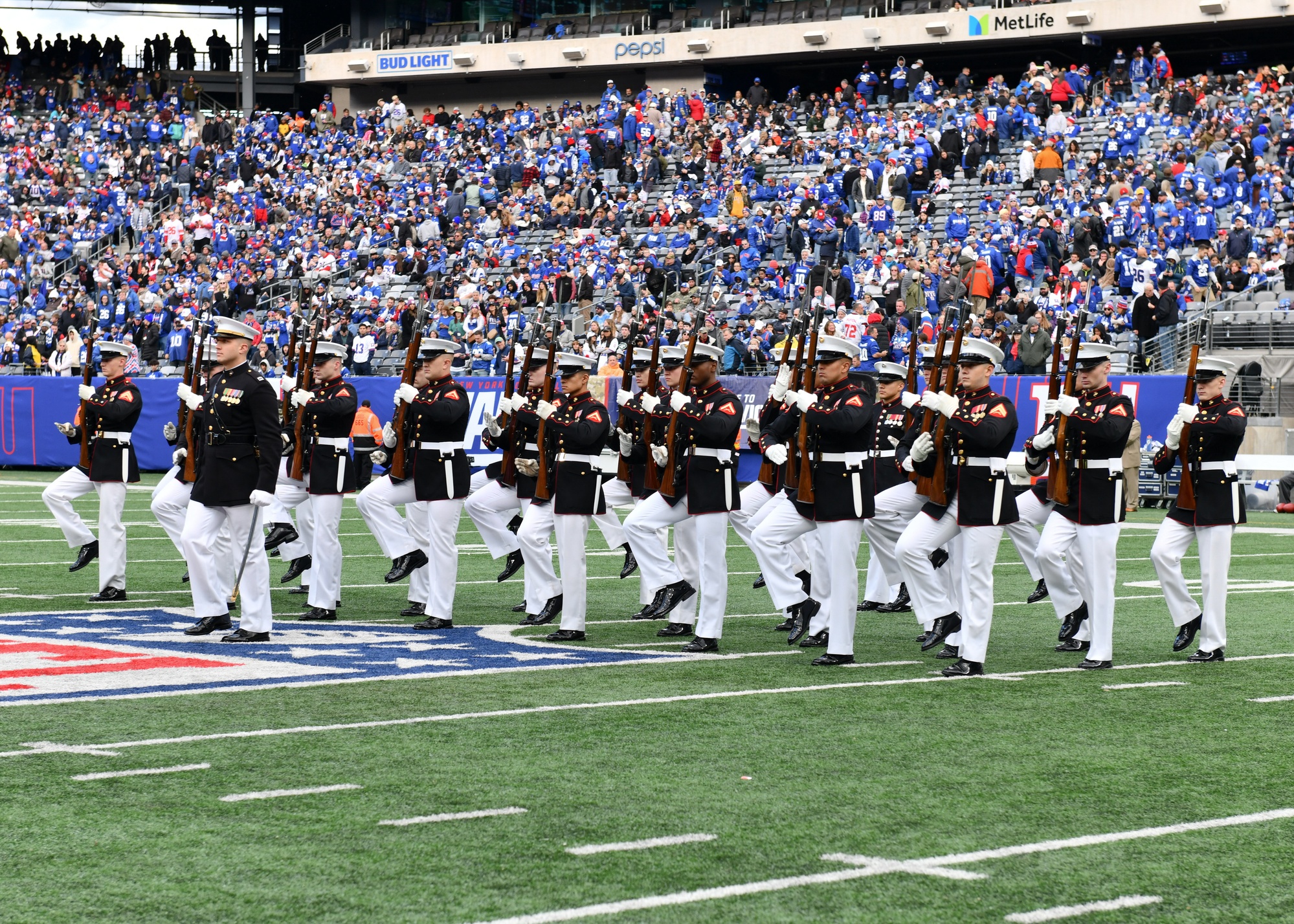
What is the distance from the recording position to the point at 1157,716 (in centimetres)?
848

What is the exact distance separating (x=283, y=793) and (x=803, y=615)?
5500 mm

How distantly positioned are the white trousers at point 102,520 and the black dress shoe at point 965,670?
254 inches

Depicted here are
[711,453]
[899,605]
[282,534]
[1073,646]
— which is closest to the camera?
[1073,646]

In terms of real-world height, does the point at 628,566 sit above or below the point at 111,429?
below

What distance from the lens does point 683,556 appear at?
39.4 ft

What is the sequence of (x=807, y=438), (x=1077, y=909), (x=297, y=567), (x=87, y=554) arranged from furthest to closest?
(x=87, y=554) < (x=297, y=567) < (x=807, y=438) < (x=1077, y=909)

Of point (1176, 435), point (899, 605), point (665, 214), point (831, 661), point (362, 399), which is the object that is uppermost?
point (665, 214)

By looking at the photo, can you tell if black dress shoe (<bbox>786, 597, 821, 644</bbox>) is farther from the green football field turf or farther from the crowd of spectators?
the crowd of spectators

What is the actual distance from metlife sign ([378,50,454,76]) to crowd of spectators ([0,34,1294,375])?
7.09 ft

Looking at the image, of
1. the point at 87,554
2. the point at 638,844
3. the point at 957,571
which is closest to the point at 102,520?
the point at 87,554

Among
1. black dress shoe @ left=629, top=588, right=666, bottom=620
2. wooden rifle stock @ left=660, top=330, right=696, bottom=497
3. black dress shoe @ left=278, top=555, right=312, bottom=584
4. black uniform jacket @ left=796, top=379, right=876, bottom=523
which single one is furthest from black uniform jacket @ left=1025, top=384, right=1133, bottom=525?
black dress shoe @ left=278, top=555, right=312, bottom=584

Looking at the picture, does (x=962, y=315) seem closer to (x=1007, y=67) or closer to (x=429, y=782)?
(x=429, y=782)

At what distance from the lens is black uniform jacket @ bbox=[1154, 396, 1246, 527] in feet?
34.7

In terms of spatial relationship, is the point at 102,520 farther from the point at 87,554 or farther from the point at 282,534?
the point at 282,534
